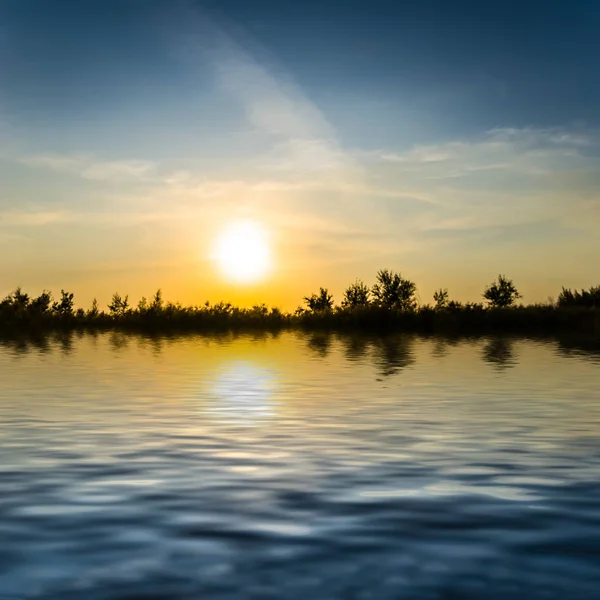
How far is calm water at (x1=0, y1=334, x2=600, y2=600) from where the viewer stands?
6000 mm

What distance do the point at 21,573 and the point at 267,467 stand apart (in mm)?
4449

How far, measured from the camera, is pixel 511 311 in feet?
204

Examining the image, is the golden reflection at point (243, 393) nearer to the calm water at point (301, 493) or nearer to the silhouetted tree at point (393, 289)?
the calm water at point (301, 493)

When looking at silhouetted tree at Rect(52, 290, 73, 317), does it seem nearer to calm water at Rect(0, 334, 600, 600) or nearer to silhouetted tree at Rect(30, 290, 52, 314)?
silhouetted tree at Rect(30, 290, 52, 314)

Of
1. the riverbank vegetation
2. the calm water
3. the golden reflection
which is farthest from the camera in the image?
the riverbank vegetation

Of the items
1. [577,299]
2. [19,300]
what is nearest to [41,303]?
[19,300]

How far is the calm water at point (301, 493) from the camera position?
600cm

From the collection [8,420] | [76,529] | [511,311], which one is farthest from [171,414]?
[511,311]

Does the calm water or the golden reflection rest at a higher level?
the golden reflection

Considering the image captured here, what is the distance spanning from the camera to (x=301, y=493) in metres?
8.76

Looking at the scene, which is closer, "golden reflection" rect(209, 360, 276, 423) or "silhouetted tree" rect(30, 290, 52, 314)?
"golden reflection" rect(209, 360, 276, 423)

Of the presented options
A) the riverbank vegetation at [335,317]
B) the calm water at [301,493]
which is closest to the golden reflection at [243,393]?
the calm water at [301,493]

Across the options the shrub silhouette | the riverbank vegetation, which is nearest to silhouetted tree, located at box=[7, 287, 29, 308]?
the riverbank vegetation

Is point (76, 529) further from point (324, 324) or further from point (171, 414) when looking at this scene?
point (324, 324)
